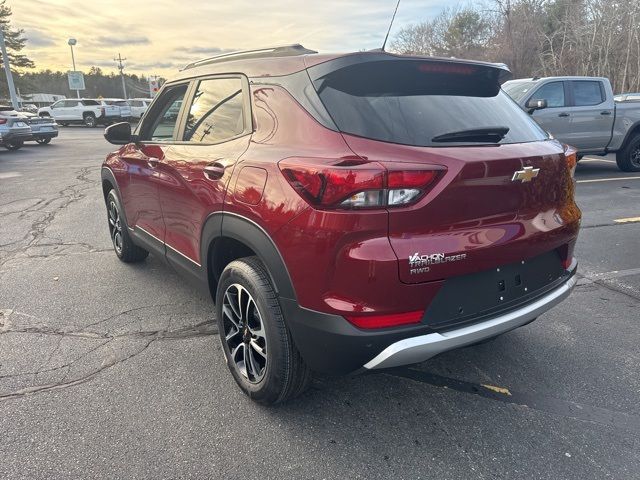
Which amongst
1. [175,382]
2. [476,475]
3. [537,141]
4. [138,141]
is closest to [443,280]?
[476,475]

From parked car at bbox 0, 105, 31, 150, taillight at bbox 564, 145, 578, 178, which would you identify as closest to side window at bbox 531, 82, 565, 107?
taillight at bbox 564, 145, 578, 178

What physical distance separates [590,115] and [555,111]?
88 cm

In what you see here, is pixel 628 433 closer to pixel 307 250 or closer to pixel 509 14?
pixel 307 250

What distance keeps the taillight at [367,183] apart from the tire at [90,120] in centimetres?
3468

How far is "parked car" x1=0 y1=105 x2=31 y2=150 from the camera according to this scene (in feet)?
53.4

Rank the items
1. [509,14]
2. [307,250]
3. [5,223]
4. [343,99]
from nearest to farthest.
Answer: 1. [307,250]
2. [343,99]
3. [5,223]
4. [509,14]

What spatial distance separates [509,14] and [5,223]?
3403 cm

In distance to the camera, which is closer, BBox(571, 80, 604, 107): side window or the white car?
BBox(571, 80, 604, 107): side window

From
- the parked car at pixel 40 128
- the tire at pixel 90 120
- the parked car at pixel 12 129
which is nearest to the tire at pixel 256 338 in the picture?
the parked car at pixel 12 129

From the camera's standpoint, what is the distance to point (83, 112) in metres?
31.9

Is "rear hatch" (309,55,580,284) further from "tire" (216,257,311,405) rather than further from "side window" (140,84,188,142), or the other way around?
"side window" (140,84,188,142)

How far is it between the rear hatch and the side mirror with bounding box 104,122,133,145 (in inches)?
99.3

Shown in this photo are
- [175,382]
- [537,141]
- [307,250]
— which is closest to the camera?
[307,250]

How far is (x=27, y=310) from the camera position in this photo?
388 cm
